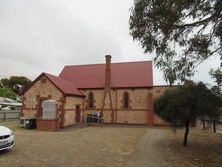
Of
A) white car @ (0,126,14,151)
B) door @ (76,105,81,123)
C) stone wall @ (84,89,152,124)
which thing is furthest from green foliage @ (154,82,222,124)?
door @ (76,105,81,123)

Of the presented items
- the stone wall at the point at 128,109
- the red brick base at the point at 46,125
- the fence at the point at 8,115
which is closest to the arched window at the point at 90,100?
the stone wall at the point at 128,109

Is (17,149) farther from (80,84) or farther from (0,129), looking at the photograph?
(80,84)

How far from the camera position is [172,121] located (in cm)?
1272

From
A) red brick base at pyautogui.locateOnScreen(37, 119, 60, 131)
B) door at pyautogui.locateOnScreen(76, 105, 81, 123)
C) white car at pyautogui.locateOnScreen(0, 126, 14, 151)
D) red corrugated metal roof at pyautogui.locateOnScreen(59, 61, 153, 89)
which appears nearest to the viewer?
white car at pyautogui.locateOnScreen(0, 126, 14, 151)

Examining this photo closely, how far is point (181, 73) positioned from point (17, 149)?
8.25 metres

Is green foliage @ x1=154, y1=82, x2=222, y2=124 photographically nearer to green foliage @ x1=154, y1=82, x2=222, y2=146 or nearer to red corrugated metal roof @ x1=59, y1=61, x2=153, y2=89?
green foliage @ x1=154, y1=82, x2=222, y2=146

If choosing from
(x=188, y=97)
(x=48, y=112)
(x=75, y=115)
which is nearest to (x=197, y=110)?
(x=188, y=97)

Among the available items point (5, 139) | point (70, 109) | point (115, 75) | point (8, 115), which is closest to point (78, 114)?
point (70, 109)

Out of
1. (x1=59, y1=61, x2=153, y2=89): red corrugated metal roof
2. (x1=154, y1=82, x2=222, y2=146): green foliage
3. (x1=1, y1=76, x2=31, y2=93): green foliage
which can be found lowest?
(x1=154, y1=82, x2=222, y2=146): green foliage

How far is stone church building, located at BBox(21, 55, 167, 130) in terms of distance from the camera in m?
23.5

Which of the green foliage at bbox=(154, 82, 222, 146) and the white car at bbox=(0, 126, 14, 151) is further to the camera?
the green foliage at bbox=(154, 82, 222, 146)

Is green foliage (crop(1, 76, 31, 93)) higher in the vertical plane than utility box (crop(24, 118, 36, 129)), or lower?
higher

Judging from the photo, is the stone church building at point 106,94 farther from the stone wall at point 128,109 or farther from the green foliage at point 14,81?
the green foliage at point 14,81

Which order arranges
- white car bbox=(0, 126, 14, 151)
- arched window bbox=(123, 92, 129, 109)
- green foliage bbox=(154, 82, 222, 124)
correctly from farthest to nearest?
arched window bbox=(123, 92, 129, 109)
green foliage bbox=(154, 82, 222, 124)
white car bbox=(0, 126, 14, 151)
